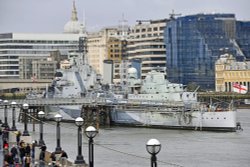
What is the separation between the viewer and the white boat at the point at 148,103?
70562 mm

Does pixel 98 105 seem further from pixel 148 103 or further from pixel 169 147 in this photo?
pixel 169 147

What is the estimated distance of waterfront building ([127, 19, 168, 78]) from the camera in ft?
557

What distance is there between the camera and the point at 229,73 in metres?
153

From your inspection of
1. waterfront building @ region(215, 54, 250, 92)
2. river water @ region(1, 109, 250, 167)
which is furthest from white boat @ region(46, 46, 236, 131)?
waterfront building @ region(215, 54, 250, 92)

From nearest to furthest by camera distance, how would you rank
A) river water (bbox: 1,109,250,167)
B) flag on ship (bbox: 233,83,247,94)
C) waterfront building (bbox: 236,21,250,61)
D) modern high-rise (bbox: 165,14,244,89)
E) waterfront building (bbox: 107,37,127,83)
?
river water (bbox: 1,109,250,167)
flag on ship (bbox: 233,83,247,94)
modern high-rise (bbox: 165,14,244,89)
waterfront building (bbox: 236,21,250,61)
waterfront building (bbox: 107,37,127,83)

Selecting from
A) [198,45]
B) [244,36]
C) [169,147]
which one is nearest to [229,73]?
[198,45]

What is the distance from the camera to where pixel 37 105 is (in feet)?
275

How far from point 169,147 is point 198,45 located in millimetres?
106507

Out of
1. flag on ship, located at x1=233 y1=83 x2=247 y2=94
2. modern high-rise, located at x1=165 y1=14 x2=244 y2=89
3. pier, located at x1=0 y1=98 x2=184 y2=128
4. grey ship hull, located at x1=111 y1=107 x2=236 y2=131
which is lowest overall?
grey ship hull, located at x1=111 y1=107 x2=236 y2=131

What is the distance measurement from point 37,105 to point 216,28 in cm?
8167

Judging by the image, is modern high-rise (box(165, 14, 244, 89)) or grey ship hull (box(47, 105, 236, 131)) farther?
modern high-rise (box(165, 14, 244, 89))

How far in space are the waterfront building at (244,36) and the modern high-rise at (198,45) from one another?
205 cm

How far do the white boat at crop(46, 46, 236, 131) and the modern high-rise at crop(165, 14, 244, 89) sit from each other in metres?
67.8

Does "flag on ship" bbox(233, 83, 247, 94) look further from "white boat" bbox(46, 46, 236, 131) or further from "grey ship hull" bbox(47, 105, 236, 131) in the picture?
"grey ship hull" bbox(47, 105, 236, 131)
